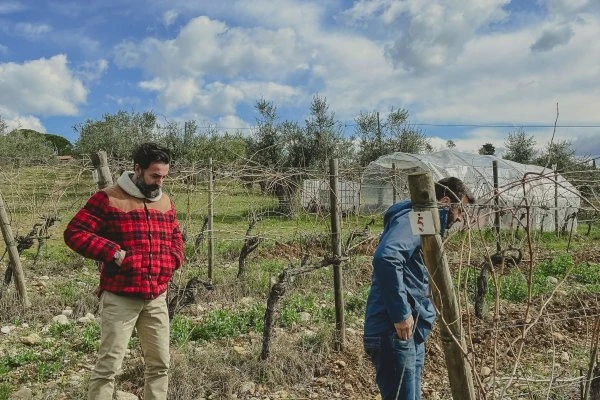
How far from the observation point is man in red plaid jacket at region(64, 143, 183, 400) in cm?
Answer: 308

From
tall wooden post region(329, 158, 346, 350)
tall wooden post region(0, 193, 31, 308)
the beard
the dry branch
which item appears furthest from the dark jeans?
tall wooden post region(0, 193, 31, 308)

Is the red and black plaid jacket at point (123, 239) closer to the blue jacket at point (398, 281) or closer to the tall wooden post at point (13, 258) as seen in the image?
the blue jacket at point (398, 281)

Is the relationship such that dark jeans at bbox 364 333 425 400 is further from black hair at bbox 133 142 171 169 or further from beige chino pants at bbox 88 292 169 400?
black hair at bbox 133 142 171 169

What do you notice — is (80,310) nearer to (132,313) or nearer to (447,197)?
(132,313)

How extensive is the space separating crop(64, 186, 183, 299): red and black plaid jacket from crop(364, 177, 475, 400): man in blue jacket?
4.64ft

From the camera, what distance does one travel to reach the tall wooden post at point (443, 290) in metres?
2.03

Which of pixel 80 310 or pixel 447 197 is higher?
pixel 447 197

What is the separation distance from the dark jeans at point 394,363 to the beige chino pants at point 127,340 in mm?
1426

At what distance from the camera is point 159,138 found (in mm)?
29281

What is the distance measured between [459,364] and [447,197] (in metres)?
0.85

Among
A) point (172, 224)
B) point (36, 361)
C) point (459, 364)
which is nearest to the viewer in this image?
point (459, 364)

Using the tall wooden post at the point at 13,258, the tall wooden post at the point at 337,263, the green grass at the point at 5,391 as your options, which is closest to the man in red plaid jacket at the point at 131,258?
the green grass at the point at 5,391

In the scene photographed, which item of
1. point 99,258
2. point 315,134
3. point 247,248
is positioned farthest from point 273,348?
point 315,134

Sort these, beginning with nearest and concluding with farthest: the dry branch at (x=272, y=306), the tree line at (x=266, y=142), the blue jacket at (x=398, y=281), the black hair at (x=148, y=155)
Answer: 1. the blue jacket at (x=398, y=281)
2. the black hair at (x=148, y=155)
3. the dry branch at (x=272, y=306)
4. the tree line at (x=266, y=142)
